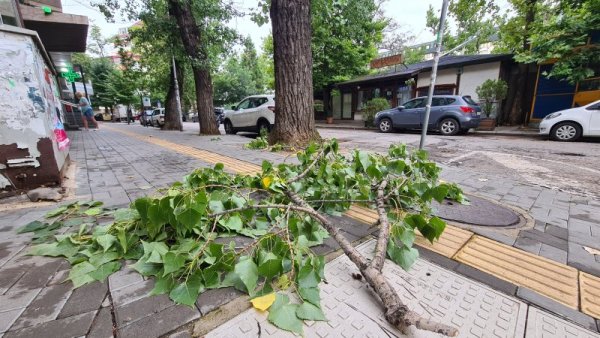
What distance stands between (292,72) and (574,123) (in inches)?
344

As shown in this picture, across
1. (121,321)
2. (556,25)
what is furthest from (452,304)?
(556,25)

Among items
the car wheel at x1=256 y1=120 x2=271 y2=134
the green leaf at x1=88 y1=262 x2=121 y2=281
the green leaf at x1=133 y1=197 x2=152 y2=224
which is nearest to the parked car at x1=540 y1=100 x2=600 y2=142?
the car wheel at x1=256 y1=120 x2=271 y2=134

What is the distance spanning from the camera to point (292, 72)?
5703mm

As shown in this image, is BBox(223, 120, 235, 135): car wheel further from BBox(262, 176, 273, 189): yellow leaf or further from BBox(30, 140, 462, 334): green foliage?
BBox(262, 176, 273, 189): yellow leaf

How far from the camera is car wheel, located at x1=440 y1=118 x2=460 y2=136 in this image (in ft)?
33.0

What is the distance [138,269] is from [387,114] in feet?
39.7

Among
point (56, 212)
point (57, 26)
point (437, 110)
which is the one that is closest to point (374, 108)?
point (437, 110)

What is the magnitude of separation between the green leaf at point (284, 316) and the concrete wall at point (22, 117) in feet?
10.9

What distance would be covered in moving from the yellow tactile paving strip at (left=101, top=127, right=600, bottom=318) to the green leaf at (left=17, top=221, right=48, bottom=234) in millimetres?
2937

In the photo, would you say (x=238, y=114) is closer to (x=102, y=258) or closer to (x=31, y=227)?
(x=31, y=227)

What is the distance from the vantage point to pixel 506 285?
58.7 inches

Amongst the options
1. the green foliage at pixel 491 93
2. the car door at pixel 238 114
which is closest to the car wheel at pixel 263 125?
the car door at pixel 238 114

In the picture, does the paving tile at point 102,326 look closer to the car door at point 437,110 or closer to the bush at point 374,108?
the car door at point 437,110

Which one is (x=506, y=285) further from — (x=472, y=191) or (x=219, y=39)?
(x=219, y=39)
